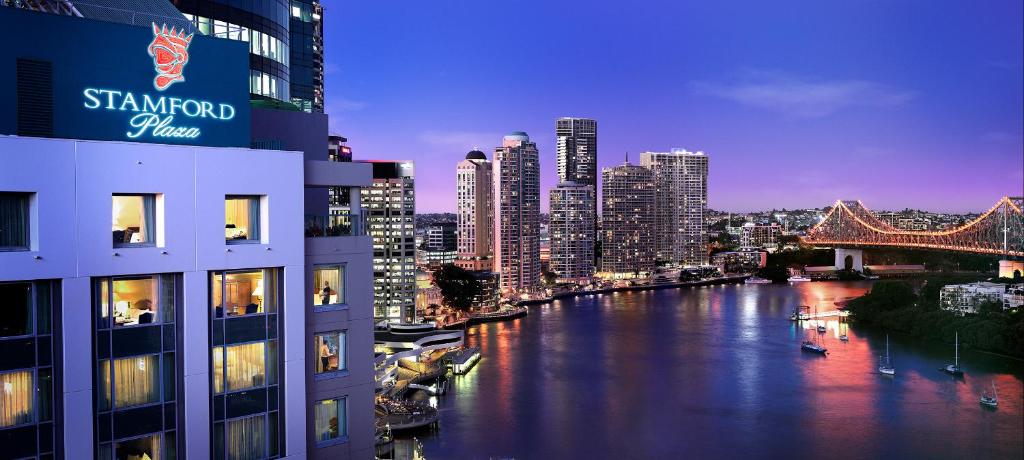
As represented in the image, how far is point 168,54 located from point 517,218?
42.5 meters

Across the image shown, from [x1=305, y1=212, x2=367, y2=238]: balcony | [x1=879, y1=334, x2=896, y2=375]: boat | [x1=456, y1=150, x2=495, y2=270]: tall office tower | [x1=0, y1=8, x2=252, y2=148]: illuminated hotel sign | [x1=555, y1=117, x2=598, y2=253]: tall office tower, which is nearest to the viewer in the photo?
[x1=0, y1=8, x2=252, y2=148]: illuminated hotel sign

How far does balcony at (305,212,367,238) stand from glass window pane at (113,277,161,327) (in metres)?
0.79

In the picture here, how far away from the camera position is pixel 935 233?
4344cm

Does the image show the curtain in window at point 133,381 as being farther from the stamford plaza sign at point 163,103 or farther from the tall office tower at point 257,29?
the tall office tower at point 257,29

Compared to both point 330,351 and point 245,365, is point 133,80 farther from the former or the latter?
point 330,351

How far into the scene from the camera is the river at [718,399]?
43.7ft

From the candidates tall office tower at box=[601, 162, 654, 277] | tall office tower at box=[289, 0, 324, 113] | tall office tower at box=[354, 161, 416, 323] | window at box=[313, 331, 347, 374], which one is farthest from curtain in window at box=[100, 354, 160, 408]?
tall office tower at box=[601, 162, 654, 277]

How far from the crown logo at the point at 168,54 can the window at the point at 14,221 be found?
67cm

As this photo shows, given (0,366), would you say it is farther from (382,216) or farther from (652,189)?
(652,189)

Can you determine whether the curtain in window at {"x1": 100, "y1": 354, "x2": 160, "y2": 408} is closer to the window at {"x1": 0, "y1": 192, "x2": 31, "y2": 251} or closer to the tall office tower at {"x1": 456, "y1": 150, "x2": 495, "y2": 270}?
the window at {"x1": 0, "y1": 192, "x2": 31, "y2": 251}

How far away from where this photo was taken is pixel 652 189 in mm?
58531

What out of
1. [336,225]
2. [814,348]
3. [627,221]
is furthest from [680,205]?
[336,225]

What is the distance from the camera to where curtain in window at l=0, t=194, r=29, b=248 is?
2846mm

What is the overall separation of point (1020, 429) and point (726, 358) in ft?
26.7
